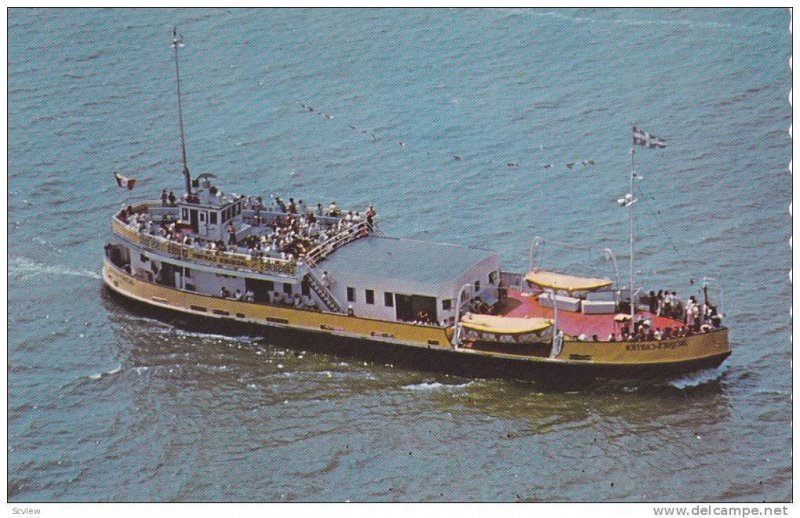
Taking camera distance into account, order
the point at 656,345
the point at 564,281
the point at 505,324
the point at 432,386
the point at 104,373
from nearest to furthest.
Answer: the point at 656,345, the point at 505,324, the point at 432,386, the point at 104,373, the point at 564,281

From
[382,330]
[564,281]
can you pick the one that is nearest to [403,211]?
[382,330]

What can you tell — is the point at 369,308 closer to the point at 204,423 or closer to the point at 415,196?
the point at 204,423

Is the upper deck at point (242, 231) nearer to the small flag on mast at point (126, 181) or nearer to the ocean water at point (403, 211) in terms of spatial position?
the small flag on mast at point (126, 181)

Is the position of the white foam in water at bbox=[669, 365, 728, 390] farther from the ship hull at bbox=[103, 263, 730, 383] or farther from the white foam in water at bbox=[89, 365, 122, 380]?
the white foam in water at bbox=[89, 365, 122, 380]

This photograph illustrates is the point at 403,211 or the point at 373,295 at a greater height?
the point at 403,211

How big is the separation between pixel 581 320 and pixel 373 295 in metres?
9.63

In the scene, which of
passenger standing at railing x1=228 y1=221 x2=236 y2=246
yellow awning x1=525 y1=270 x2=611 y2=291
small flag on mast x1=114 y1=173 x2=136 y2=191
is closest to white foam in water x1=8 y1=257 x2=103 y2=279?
small flag on mast x1=114 y1=173 x2=136 y2=191

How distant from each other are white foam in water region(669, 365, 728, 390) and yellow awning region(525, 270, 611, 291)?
5816mm

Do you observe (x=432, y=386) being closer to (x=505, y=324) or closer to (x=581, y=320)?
(x=505, y=324)

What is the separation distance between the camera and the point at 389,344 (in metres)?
77.0

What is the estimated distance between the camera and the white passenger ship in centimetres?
7375

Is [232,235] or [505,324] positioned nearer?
[505,324]

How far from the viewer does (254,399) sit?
73.6 m

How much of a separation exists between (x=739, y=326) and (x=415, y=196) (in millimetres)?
22728
